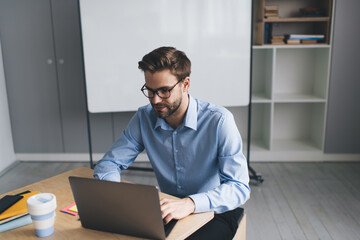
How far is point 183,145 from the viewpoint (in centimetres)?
148

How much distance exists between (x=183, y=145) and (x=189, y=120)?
4.5 inches

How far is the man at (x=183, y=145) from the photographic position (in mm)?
1341

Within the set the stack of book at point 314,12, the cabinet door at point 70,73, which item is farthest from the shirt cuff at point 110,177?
the stack of book at point 314,12

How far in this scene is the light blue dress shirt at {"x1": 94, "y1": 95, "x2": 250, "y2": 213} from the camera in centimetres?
138

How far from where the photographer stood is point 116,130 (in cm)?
365

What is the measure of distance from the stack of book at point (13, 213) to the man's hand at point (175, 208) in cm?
43

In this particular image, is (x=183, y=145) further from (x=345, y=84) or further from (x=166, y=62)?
(x=345, y=84)

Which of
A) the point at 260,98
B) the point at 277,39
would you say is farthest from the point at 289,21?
the point at 260,98

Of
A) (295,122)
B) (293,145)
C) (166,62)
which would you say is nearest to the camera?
(166,62)

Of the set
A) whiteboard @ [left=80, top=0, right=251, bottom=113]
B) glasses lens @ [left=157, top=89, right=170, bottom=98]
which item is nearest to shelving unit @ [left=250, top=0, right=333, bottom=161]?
whiteboard @ [left=80, top=0, right=251, bottom=113]

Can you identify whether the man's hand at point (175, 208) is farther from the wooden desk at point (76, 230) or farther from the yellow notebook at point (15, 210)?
the yellow notebook at point (15, 210)

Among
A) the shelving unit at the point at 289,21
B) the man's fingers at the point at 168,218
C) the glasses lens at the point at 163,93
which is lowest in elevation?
the man's fingers at the point at 168,218

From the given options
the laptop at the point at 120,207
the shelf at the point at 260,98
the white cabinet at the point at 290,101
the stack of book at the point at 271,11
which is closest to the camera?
the laptop at the point at 120,207

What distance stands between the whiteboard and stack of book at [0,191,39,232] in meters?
1.94
